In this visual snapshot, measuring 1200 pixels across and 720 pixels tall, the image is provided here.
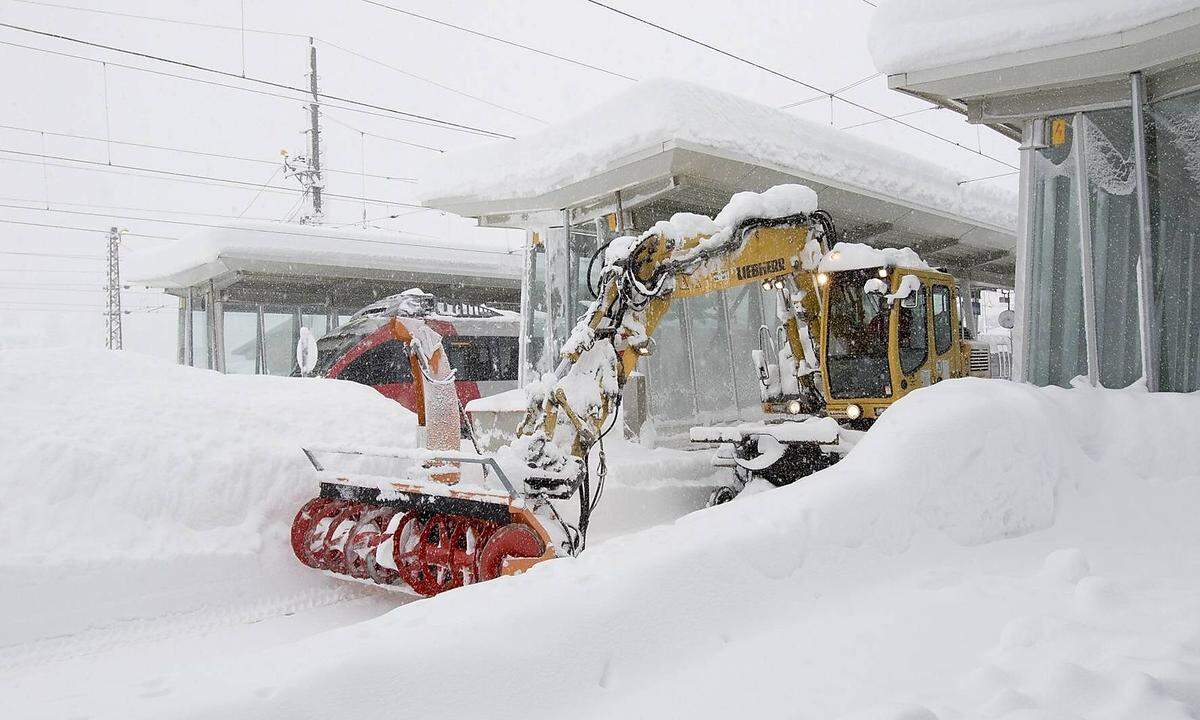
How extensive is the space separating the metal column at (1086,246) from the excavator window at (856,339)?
2409 mm

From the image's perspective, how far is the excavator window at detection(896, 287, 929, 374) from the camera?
27.5ft

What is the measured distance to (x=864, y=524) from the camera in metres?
3.46

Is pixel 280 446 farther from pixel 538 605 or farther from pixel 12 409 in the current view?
pixel 538 605

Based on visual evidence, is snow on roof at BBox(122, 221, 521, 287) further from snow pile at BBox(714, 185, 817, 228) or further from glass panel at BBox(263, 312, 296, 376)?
snow pile at BBox(714, 185, 817, 228)

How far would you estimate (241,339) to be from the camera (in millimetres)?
17312

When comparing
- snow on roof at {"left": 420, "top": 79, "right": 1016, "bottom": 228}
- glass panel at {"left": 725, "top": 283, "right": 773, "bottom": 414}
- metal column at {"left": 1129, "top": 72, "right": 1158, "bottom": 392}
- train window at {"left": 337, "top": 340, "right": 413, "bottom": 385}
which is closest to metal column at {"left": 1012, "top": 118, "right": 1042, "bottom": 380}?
metal column at {"left": 1129, "top": 72, "right": 1158, "bottom": 392}

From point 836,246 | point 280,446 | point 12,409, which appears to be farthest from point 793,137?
point 12,409

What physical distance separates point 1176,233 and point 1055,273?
32.0 inches

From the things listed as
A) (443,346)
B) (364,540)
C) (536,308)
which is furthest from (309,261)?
(364,540)

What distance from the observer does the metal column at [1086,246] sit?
582 cm

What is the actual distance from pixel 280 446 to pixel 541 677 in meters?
5.28

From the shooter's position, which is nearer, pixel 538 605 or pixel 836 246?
pixel 538 605

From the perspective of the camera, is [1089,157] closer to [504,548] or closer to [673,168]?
[673,168]

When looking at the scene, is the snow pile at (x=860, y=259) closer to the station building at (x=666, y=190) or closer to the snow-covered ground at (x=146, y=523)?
the station building at (x=666, y=190)
